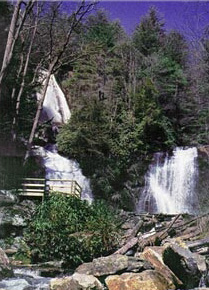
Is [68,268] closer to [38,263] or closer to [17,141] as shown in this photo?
[38,263]

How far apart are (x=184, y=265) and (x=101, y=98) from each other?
17.1 meters

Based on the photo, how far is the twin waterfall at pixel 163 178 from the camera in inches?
862

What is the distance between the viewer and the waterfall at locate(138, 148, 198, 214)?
21844 mm

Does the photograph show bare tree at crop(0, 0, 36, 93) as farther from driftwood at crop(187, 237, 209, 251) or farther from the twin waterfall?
driftwood at crop(187, 237, 209, 251)

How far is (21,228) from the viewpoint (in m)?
15.1

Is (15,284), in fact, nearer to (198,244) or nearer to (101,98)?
(198,244)

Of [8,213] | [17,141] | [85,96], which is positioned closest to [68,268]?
[8,213]

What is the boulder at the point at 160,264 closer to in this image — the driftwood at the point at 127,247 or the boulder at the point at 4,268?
the driftwood at the point at 127,247

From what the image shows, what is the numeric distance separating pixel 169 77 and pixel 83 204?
53.8 feet

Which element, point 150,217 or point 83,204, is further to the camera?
point 150,217

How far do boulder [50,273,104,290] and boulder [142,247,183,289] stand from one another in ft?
4.82

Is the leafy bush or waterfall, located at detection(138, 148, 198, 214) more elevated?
waterfall, located at detection(138, 148, 198, 214)

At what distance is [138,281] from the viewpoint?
9.13m

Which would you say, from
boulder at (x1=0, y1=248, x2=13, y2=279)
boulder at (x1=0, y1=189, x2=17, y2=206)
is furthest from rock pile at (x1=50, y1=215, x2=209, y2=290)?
boulder at (x1=0, y1=189, x2=17, y2=206)
